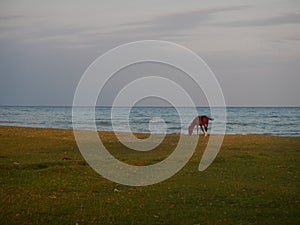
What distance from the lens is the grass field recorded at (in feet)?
43.2

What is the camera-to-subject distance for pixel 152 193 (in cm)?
1667

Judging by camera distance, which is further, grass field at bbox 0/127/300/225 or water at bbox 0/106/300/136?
water at bbox 0/106/300/136

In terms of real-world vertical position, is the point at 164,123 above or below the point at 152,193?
above

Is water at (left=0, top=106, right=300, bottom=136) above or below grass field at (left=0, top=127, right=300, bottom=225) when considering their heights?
above

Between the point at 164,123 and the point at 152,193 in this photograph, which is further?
the point at 164,123

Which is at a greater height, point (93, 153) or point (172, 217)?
point (93, 153)

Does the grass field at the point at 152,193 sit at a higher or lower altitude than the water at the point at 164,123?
lower

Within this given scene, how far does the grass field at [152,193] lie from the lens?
13156 millimetres

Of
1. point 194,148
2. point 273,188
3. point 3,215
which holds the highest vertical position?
point 194,148

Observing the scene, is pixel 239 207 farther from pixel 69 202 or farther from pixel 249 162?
pixel 249 162

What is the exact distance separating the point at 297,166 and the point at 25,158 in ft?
45.7

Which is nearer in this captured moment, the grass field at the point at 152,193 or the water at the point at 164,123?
the grass field at the point at 152,193

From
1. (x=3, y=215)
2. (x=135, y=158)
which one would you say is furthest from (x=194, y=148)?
(x=3, y=215)

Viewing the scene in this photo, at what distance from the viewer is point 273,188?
17922mm
